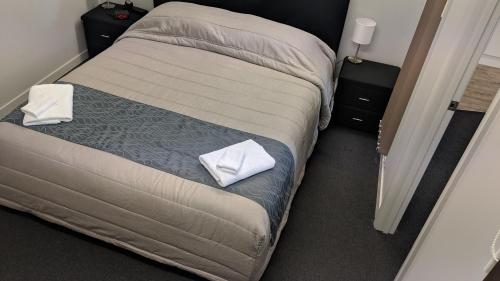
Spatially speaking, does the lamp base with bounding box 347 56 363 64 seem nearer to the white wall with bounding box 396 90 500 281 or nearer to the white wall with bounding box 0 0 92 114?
the white wall with bounding box 396 90 500 281

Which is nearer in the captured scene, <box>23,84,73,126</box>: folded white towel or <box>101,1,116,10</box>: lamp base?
<box>23,84,73,126</box>: folded white towel

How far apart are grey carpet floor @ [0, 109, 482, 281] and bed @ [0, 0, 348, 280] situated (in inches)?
4.5

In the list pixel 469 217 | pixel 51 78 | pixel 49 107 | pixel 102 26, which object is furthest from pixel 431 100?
pixel 51 78

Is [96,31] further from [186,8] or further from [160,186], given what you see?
[160,186]

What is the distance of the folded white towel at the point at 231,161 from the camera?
176cm

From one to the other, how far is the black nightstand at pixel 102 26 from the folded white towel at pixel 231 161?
1875mm

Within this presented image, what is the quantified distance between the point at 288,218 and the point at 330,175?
19.7 inches

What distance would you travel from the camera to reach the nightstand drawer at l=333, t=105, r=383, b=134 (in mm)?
2961

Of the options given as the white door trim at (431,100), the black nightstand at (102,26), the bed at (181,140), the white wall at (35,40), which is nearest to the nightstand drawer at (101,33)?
the black nightstand at (102,26)

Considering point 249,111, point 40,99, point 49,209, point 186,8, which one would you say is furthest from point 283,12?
point 49,209

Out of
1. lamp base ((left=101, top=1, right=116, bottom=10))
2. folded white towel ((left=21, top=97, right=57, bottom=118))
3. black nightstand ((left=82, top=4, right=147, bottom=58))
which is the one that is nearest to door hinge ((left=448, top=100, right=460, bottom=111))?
folded white towel ((left=21, top=97, right=57, bottom=118))

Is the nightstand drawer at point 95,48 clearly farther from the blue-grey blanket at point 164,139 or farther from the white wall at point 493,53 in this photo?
the white wall at point 493,53

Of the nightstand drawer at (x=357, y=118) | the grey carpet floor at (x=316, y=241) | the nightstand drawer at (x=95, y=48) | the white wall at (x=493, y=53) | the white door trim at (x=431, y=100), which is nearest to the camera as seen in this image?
the white door trim at (x=431, y=100)

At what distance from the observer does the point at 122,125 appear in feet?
6.68
